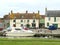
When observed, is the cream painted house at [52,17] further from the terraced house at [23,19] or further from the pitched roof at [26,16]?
the pitched roof at [26,16]

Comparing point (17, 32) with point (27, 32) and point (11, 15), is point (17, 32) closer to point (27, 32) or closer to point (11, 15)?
point (27, 32)

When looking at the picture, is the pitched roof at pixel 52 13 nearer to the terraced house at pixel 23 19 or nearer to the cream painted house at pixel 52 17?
the cream painted house at pixel 52 17

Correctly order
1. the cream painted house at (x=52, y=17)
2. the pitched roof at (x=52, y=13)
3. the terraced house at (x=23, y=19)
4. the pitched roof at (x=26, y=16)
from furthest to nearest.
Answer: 1. the pitched roof at (x=26, y=16)
2. the terraced house at (x=23, y=19)
3. the pitched roof at (x=52, y=13)
4. the cream painted house at (x=52, y=17)

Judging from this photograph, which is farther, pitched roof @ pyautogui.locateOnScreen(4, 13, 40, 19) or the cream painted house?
Result: pitched roof @ pyautogui.locateOnScreen(4, 13, 40, 19)

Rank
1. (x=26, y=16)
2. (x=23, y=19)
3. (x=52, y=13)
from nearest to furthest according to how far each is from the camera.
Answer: (x=52, y=13) < (x=23, y=19) < (x=26, y=16)

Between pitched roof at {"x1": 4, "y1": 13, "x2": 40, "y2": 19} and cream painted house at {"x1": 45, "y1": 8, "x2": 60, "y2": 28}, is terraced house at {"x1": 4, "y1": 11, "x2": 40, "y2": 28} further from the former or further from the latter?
cream painted house at {"x1": 45, "y1": 8, "x2": 60, "y2": 28}

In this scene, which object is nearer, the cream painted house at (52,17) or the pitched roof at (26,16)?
the cream painted house at (52,17)

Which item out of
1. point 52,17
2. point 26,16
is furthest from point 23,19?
point 52,17

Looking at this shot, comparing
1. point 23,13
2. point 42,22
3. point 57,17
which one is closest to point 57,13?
point 57,17

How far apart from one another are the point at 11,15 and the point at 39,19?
11.4 metres

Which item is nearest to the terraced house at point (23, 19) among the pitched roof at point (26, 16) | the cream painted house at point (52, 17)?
the pitched roof at point (26, 16)

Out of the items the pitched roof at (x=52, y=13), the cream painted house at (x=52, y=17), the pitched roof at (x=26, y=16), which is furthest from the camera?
the pitched roof at (x=26, y=16)

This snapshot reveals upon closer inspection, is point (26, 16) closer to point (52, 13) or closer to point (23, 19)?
point (23, 19)

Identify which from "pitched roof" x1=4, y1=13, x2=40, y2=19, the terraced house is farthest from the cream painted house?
"pitched roof" x1=4, y1=13, x2=40, y2=19
